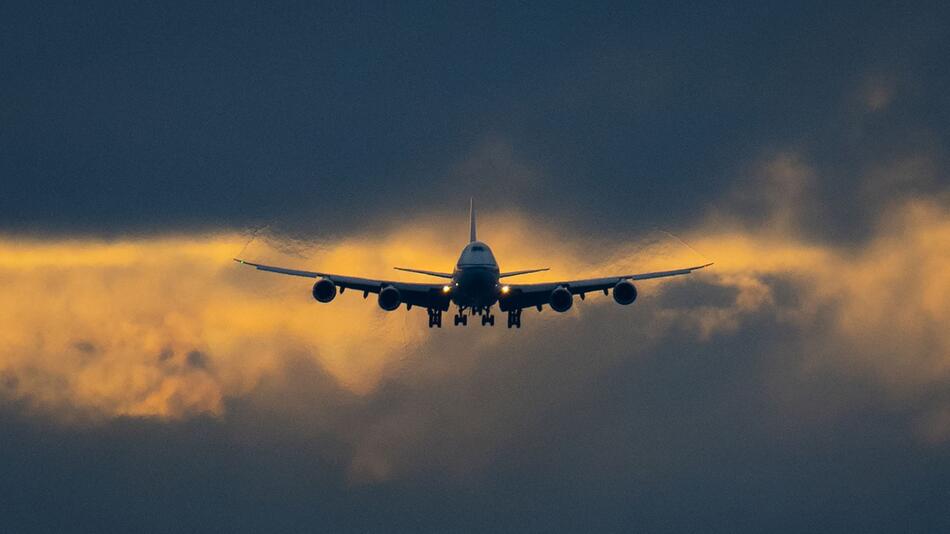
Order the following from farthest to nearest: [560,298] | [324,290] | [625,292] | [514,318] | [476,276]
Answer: [514,318] < [625,292] < [324,290] < [560,298] < [476,276]

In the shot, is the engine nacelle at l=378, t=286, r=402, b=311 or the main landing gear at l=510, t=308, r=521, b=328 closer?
the engine nacelle at l=378, t=286, r=402, b=311

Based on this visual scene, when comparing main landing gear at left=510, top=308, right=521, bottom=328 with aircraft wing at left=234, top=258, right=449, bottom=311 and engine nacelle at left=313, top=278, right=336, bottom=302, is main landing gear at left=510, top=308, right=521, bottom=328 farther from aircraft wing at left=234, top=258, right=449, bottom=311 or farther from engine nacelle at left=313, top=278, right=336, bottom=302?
engine nacelle at left=313, top=278, right=336, bottom=302

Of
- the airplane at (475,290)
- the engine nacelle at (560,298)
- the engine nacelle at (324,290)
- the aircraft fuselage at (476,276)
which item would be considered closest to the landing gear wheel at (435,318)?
the airplane at (475,290)

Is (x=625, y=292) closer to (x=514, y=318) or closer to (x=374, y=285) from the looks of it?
(x=514, y=318)

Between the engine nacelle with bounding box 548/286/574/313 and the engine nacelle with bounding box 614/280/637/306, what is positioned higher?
the engine nacelle with bounding box 614/280/637/306

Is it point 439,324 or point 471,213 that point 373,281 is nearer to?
point 439,324

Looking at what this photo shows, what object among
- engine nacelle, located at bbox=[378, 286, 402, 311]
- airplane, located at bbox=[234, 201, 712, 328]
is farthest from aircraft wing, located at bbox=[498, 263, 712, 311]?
engine nacelle, located at bbox=[378, 286, 402, 311]

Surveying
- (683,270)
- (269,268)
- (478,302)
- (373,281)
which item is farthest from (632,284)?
(269,268)

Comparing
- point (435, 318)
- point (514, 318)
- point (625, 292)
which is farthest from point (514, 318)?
point (625, 292)
